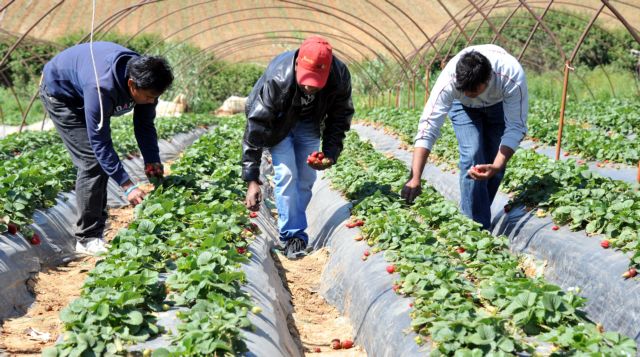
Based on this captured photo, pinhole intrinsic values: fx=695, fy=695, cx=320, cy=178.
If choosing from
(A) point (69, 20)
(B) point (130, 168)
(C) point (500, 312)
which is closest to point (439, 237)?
(C) point (500, 312)

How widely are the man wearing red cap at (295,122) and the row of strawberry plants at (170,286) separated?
46 centimetres

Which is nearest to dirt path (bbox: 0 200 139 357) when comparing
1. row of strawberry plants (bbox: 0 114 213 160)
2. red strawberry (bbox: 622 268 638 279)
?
red strawberry (bbox: 622 268 638 279)

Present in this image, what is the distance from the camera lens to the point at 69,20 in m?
40.8

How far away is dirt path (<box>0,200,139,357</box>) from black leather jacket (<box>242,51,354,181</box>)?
1.47 m

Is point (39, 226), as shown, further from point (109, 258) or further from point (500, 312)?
point (500, 312)

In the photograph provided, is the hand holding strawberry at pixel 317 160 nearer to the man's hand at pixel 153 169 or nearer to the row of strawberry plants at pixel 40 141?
the man's hand at pixel 153 169

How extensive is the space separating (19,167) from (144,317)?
4.36m

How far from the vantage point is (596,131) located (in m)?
10.1

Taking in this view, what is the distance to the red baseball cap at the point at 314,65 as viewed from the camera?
460cm

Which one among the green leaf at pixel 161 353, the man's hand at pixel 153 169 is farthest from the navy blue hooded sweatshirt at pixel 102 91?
the green leaf at pixel 161 353

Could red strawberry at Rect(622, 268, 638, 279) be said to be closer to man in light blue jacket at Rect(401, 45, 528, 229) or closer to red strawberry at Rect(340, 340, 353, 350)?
man in light blue jacket at Rect(401, 45, 528, 229)

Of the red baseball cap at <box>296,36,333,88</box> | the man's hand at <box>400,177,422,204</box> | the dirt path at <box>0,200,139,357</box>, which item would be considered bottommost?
the dirt path at <box>0,200,139,357</box>

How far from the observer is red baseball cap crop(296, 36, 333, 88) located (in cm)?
460

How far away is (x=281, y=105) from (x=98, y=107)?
4.15 ft
